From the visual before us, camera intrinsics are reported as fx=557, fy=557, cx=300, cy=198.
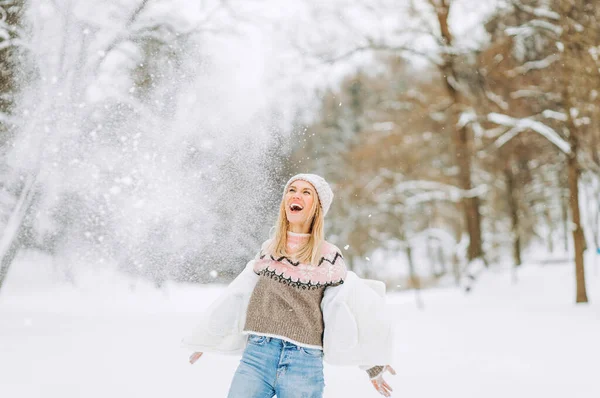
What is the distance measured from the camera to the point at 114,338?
657 centimetres

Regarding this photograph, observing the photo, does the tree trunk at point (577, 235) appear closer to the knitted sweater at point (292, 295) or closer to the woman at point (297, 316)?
the woman at point (297, 316)

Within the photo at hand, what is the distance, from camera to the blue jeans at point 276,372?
7.28 feet

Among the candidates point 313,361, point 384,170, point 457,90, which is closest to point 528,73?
point 457,90

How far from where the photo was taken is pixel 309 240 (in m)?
2.49

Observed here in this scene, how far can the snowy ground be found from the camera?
452 centimetres

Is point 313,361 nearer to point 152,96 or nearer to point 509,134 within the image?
point 152,96

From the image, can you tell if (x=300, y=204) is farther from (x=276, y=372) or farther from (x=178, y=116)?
(x=178, y=116)

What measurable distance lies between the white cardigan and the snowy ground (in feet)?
6.78

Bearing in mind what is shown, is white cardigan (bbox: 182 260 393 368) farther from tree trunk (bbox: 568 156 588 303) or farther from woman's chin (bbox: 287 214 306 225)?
tree trunk (bbox: 568 156 588 303)

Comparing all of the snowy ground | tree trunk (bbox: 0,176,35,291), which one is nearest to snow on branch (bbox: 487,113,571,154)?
the snowy ground

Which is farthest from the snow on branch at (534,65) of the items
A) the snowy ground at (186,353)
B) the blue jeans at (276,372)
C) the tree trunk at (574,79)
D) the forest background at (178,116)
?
the blue jeans at (276,372)

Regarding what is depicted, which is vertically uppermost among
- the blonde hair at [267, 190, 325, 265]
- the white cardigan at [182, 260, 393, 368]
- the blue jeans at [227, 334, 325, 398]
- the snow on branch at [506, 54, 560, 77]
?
the snow on branch at [506, 54, 560, 77]

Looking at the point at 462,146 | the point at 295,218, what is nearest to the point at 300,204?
the point at 295,218

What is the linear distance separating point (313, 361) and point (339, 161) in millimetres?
22635
